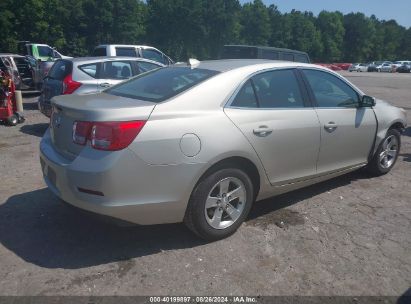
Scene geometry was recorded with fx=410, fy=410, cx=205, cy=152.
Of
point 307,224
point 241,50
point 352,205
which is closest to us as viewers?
point 307,224

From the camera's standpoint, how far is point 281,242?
12.8ft

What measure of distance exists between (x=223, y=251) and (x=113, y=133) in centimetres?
145

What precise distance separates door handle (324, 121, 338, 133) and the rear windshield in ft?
4.76

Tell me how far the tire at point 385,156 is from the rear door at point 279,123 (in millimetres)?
1559

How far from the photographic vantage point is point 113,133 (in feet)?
10.5

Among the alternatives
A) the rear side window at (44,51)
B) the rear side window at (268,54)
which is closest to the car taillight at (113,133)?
the rear side window at (268,54)

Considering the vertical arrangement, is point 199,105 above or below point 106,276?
above

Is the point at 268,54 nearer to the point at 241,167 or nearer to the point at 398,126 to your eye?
the point at 398,126

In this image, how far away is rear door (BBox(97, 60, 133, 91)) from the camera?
8.86m

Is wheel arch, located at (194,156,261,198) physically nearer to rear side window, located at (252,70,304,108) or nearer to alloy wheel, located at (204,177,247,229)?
alloy wheel, located at (204,177,247,229)

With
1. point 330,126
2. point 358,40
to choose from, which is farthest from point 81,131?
point 358,40

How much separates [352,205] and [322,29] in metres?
97.2

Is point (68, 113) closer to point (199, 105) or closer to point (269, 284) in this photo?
point (199, 105)

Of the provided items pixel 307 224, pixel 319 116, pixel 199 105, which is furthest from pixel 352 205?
pixel 199 105
